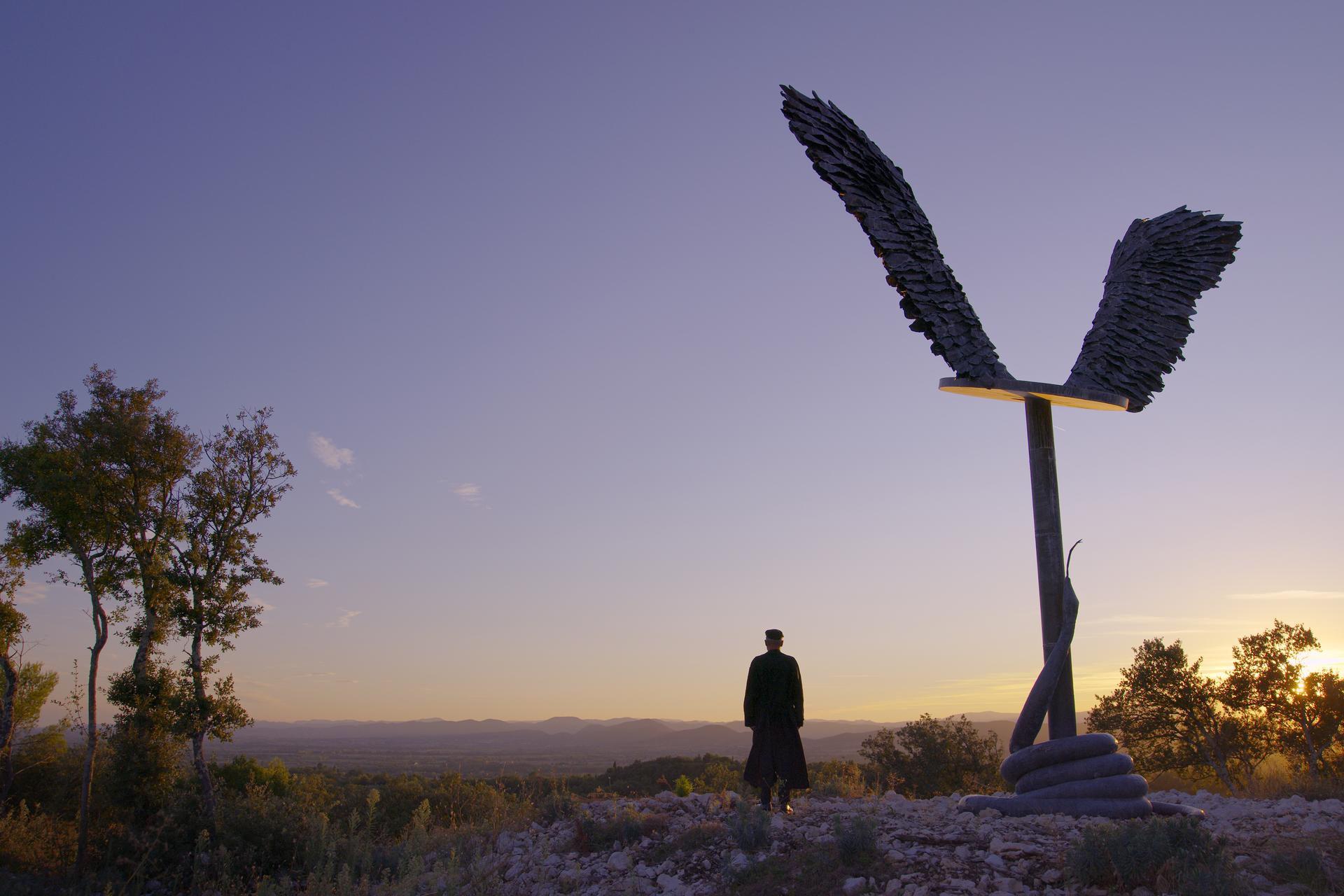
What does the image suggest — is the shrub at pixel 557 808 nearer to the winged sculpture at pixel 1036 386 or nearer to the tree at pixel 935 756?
the winged sculpture at pixel 1036 386

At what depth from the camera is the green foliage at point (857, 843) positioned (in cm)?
680

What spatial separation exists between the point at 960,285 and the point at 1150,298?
10.2ft

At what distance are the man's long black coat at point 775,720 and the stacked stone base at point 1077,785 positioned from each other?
6.02 ft

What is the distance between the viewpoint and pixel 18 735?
18.6m

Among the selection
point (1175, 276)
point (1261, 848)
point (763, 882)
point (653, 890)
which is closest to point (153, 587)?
point (653, 890)

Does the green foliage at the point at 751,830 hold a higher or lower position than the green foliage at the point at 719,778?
higher

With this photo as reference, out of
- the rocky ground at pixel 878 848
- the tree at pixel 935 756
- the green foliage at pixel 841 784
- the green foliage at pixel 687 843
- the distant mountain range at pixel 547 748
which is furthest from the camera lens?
the distant mountain range at pixel 547 748

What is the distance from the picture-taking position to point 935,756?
1786 centimetres

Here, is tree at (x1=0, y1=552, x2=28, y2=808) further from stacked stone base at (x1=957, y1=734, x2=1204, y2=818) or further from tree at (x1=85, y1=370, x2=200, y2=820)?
stacked stone base at (x1=957, y1=734, x2=1204, y2=818)

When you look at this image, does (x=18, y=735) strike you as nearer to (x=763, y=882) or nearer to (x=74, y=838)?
(x=74, y=838)

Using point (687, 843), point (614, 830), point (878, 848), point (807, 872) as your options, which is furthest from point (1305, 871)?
point (614, 830)

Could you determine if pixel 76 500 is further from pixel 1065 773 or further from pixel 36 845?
pixel 1065 773

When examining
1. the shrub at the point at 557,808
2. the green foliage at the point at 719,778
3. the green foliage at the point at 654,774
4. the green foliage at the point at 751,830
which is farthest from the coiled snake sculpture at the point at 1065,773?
the green foliage at the point at 654,774

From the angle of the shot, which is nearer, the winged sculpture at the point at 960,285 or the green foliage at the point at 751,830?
the green foliage at the point at 751,830
